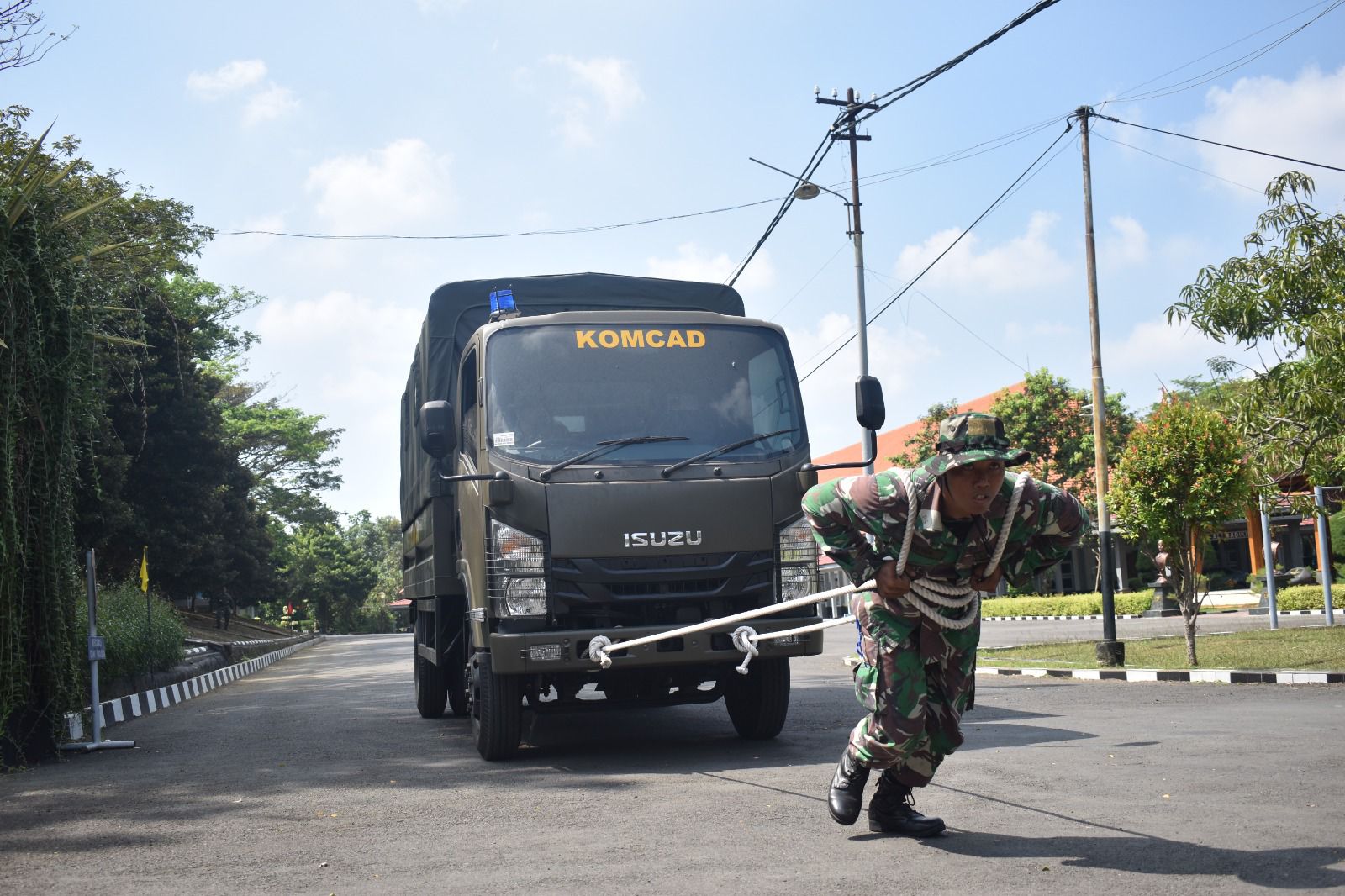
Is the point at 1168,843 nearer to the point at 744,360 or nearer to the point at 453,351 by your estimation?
the point at 744,360

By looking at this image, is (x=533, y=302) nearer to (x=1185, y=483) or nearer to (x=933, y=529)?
(x=933, y=529)

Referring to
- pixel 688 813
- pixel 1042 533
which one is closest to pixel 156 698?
pixel 688 813

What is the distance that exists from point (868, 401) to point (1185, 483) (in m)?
9.16

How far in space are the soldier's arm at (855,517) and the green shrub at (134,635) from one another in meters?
11.5

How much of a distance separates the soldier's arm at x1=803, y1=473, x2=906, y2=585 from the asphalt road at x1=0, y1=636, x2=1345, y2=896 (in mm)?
1129

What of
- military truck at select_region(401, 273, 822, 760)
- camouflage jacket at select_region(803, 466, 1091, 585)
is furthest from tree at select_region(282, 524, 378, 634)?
camouflage jacket at select_region(803, 466, 1091, 585)

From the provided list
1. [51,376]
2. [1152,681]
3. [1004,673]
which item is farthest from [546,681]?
[1004,673]

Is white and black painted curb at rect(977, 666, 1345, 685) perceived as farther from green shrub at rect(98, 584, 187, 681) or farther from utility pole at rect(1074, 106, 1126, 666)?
green shrub at rect(98, 584, 187, 681)

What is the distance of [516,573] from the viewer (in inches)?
301

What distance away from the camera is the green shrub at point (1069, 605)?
34.0 meters

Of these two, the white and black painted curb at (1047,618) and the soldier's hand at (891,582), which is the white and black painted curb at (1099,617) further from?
the soldier's hand at (891,582)

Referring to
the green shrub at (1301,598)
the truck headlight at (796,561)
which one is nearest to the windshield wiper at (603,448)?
the truck headlight at (796,561)

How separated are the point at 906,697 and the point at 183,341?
28.1 meters

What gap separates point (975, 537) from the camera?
4742 millimetres
